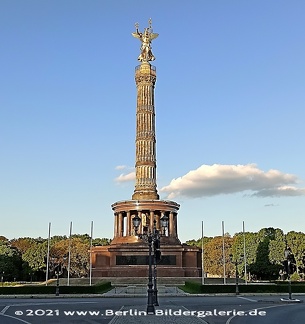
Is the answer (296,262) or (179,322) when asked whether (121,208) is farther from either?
(179,322)

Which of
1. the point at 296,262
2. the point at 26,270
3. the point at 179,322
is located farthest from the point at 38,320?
the point at 26,270

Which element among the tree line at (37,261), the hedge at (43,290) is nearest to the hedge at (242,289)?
the hedge at (43,290)

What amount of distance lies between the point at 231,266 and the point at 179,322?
77.9 m

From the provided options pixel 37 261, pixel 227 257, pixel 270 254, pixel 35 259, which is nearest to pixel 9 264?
pixel 35 259

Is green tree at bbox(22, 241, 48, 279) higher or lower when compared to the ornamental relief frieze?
lower

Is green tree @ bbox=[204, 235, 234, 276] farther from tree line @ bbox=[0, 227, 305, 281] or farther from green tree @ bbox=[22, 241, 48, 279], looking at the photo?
green tree @ bbox=[22, 241, 48, 279]

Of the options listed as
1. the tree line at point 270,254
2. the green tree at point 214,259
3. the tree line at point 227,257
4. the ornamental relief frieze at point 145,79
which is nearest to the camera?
the ornamental relief frieze at point 145,79

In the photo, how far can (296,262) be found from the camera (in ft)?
268

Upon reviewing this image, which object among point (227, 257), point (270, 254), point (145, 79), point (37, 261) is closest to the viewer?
point (145, 79)

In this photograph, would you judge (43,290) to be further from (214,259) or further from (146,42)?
(214,259)

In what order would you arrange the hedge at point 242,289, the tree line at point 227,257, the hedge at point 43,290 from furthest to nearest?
the tree line at point 227,257 → the hedge at point 242,289 → the hedge at point 43,290

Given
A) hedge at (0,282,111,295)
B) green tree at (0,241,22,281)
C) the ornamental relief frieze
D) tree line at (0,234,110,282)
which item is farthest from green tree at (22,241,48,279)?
hedge at (0,282,111,295)

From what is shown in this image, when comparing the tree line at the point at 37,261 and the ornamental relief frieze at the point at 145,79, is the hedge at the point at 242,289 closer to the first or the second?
the ornamental relief frieze at the point at 145,79

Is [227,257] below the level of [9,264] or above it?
above
